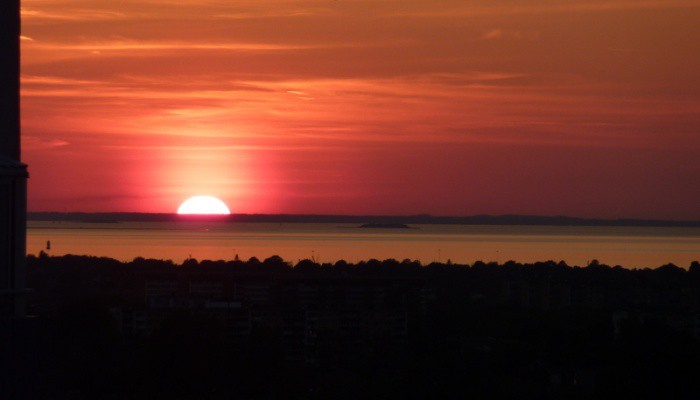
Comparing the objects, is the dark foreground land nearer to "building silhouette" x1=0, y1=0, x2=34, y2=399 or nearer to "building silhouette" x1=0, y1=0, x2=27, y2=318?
"building silhouette" x1=0, y1=0, x2=34, y2=399

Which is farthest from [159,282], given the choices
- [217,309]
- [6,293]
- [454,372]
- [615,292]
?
[6,293]

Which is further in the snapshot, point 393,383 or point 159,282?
point 159,282

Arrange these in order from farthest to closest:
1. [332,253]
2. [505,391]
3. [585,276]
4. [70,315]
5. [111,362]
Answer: [332,253] → [585,276] → [70,315] → [111,362] → [505,391]

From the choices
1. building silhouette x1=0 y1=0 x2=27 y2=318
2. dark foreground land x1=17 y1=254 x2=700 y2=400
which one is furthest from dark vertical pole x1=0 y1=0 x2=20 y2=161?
dark foreground land x1=17 y1=254 x2=700 y2=400

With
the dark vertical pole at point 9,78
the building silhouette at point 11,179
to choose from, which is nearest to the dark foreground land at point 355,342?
the building silhouette at point 11,179

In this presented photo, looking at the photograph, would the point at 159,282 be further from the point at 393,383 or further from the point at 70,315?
the point at 393,383

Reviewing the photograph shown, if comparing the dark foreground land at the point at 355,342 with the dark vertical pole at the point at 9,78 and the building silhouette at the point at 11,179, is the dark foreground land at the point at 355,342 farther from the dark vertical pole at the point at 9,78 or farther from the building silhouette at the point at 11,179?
the dark vertical pole at the point at 9,78

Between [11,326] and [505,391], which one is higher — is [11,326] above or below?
above
